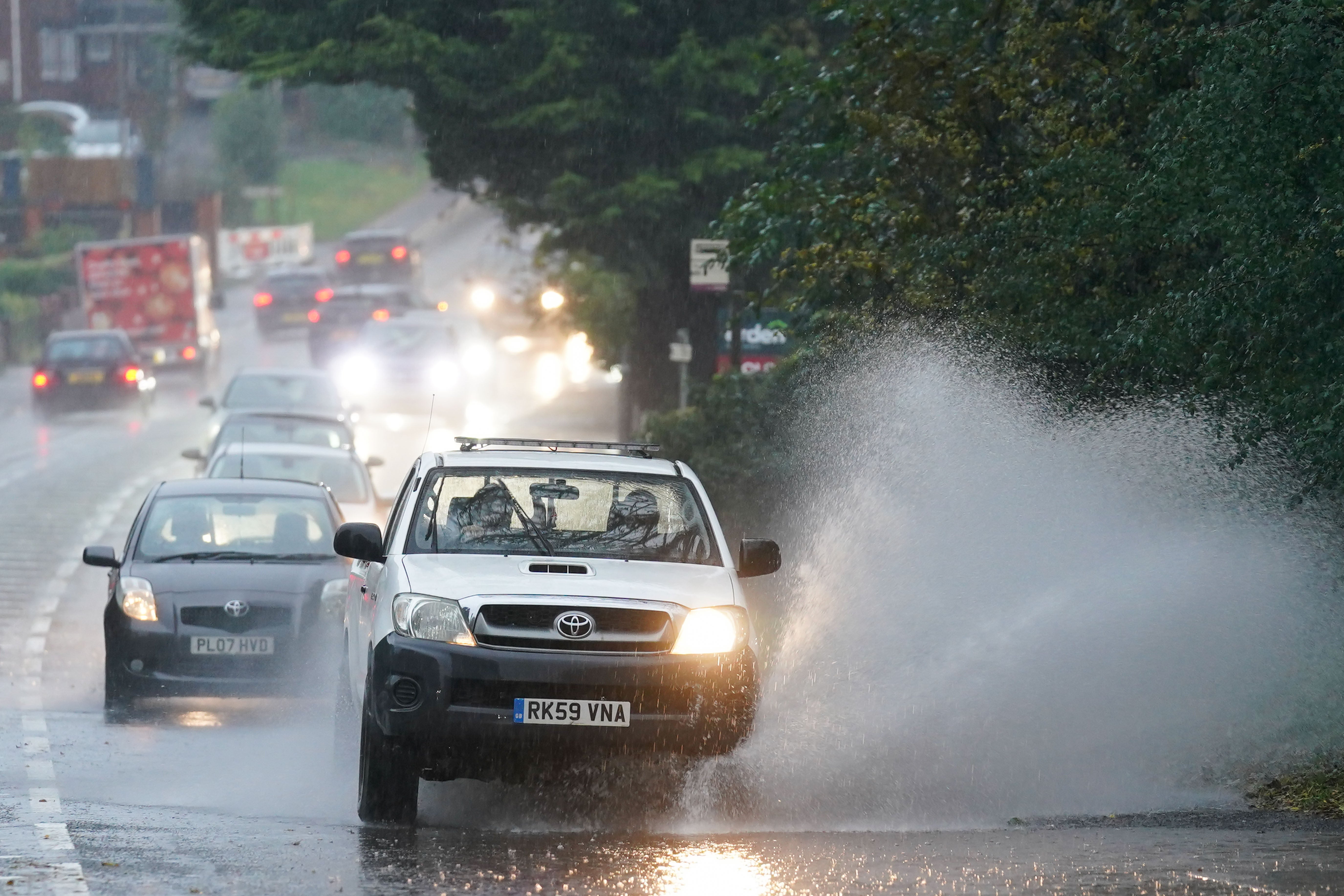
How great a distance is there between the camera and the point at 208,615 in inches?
504

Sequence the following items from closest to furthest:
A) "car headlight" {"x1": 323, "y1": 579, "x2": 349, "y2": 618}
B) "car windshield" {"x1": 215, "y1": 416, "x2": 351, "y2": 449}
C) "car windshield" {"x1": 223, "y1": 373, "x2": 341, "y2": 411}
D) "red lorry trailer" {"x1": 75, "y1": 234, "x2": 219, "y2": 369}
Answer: "car headlight" {"x1": 323, "y1": 579, "x2": 349, "y2": 618} → "car windshield" {"x1": 215, "y1": 416, "x2": 351, "y2": 449} → "car windshield" {"x1": 223, "y1": 373, "x2": 341, "y2": 411} → "red lorry trailer" {"x1": 75, "y1": 234, "x2": 219, "y2": 369}

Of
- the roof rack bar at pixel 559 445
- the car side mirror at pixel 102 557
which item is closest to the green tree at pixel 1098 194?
the roof rack bar at pixel 559 445

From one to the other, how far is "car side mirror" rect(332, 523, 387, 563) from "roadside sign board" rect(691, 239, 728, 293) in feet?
32.4

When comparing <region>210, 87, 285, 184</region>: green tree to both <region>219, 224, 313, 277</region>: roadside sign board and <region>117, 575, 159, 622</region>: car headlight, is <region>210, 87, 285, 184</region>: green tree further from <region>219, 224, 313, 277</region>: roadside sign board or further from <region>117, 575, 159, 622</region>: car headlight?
<region>117, 575, 159, 622</region>: car headlight

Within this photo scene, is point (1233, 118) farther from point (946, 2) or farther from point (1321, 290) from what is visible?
point (946, 2)

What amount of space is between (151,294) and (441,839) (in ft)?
133

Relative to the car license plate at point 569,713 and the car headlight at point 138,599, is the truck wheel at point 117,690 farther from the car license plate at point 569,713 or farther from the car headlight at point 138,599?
the car license plate at point 569,713

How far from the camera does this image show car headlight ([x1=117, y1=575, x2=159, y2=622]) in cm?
1272

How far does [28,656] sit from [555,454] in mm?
7046

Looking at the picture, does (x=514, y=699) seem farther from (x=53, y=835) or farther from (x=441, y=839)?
(x=53, y=835)

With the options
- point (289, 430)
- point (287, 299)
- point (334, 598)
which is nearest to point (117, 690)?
point (334, 598)

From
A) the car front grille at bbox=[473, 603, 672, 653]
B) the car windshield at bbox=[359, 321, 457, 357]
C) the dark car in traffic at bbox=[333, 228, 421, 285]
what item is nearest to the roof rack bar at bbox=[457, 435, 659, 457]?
the car front grille at bbox=[473, 603, 672, 653]

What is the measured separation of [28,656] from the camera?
50.0 ft

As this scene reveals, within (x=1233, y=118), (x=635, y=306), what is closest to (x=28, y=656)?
(x=1233, y=118)
